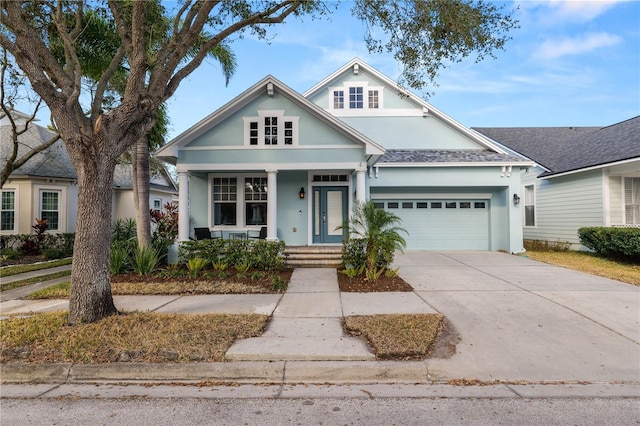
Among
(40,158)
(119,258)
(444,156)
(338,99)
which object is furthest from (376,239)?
(40,158)

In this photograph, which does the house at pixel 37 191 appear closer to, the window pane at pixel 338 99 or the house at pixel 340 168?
the house at pixel 340 168

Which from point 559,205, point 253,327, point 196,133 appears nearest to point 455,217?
point 559,205

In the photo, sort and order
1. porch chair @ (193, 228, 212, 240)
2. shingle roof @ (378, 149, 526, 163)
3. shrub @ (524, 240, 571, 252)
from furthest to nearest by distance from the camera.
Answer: shrub @ (524, 240, 571, 252)
shingle roof @ (378, 149, 526, 163)
porch chair @ (193, 228, 212, 240)

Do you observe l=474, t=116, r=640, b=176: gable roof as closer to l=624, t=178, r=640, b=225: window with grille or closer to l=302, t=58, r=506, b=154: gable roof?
l=624, t=178, r=640, b=225: window with grille

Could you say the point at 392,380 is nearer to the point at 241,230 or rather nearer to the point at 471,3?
the point at 471,3

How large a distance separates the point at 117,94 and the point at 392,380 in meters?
13.8

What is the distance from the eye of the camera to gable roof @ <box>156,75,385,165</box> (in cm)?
1071

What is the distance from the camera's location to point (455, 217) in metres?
14.2

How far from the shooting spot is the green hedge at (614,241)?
10733 millimetres

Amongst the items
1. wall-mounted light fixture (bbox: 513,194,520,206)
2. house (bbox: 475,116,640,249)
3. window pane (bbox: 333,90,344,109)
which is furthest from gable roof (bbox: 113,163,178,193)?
house (bbox: 475,116,640,249)

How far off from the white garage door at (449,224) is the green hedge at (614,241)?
3.28m

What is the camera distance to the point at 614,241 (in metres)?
11.3

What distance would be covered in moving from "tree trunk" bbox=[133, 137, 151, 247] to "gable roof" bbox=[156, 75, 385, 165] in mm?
607

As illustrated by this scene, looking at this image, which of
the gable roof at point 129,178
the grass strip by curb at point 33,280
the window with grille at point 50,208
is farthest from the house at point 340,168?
the gable roof at point 129,178
